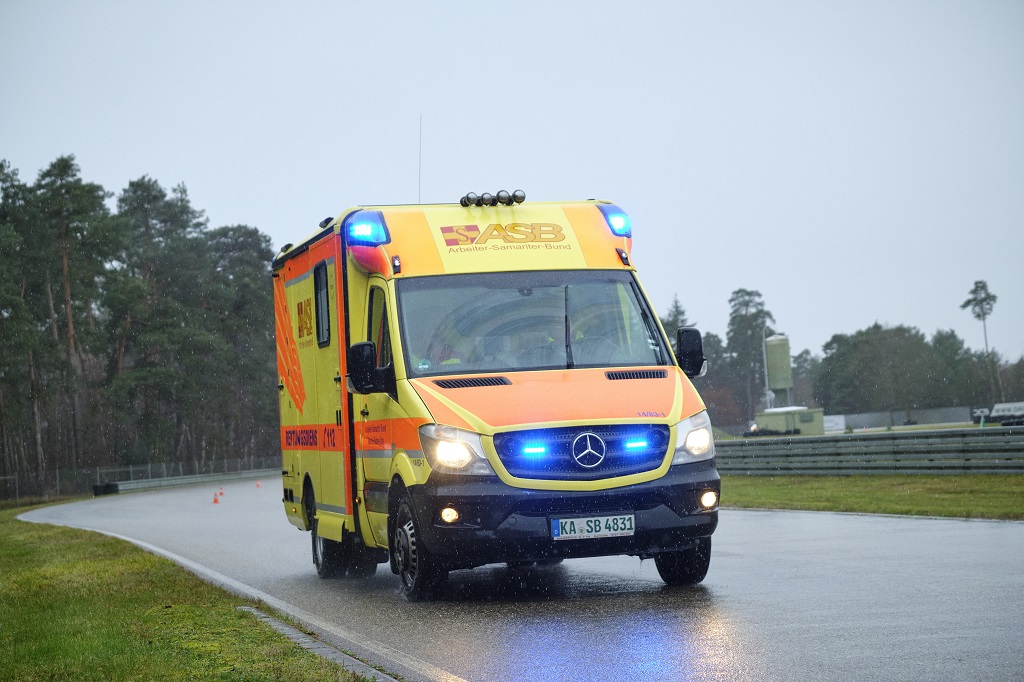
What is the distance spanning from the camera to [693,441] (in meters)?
10.3

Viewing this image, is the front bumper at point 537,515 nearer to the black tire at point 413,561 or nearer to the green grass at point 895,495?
the black tire at point 413,561

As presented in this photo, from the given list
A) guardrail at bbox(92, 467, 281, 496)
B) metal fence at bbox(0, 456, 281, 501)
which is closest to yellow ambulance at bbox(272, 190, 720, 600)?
guardrail at bbox(92, 467, 281, 496)

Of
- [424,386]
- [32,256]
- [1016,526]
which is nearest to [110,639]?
[424,386]

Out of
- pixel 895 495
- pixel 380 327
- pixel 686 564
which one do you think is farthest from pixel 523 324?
pixel 895 495

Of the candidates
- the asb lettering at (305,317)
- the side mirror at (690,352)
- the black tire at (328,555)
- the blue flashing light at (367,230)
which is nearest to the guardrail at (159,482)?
the black tire at (328,555)

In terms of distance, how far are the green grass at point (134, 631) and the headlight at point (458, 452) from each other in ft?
5.56

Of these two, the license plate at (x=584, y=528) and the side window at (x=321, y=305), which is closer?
the license plate at (x=584, y=528)

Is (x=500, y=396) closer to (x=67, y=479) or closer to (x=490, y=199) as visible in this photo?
→ (x=490, y=199)

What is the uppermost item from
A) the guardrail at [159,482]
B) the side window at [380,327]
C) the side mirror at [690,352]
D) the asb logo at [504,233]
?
the asb logo at [504,233]

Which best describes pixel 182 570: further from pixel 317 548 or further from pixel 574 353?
pixel 574 353

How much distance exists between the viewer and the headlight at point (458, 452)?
995cm

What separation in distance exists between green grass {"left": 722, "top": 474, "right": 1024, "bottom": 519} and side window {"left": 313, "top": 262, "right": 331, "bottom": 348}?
311 inches

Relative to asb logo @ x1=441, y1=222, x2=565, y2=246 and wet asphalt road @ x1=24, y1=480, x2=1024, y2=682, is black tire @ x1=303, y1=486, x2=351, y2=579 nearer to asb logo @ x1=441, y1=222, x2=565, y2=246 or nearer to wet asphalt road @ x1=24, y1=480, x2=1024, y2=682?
wet asphalt road @ x1=24, y1=480, x2=1024, y2=682

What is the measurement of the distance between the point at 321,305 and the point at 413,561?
132 inches
